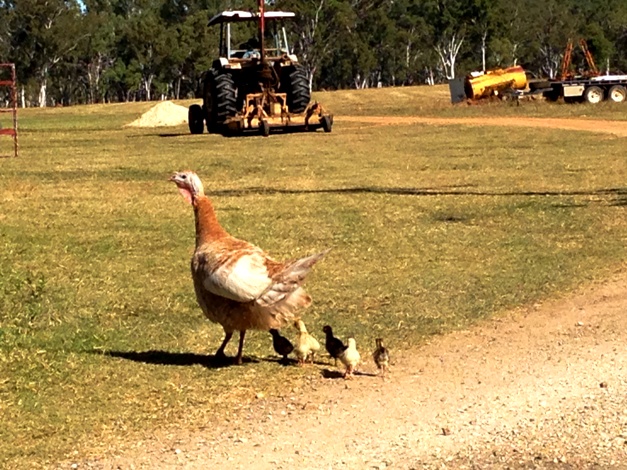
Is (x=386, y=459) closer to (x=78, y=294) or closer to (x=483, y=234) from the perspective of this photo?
(x=78, y=294)

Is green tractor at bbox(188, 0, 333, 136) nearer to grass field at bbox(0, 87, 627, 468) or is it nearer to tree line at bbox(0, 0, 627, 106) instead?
grass field at bbox(0, 87, 627, 468)

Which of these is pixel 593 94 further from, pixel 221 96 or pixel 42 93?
pixel 42 93

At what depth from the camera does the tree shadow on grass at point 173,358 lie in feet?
21.7

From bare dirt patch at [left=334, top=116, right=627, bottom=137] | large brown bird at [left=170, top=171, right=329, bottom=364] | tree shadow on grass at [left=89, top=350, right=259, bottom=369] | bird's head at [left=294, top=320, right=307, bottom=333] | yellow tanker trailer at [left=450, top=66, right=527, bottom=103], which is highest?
yellow tanker trailer at [left=450, top=66, right=527, bottom=103]

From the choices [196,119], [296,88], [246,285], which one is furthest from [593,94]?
[246,285]

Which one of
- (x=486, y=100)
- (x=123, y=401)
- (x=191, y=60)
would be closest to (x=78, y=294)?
(x=123, y=401)

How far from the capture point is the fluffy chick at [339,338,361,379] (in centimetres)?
621

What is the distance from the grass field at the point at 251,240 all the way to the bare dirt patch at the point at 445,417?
0.27m

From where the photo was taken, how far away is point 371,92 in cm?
6588

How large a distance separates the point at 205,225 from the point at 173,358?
90 cm

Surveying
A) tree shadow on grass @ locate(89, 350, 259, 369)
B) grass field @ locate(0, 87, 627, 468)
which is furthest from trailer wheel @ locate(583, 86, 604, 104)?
tree shadow on grass @ locate(89, 350, 259, 369)

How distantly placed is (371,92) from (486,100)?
23925 mm

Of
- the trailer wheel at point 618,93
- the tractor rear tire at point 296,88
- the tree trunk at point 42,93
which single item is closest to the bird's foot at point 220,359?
the tractor rear tire at point 296,88

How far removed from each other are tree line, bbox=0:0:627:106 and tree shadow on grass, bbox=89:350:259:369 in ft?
237
